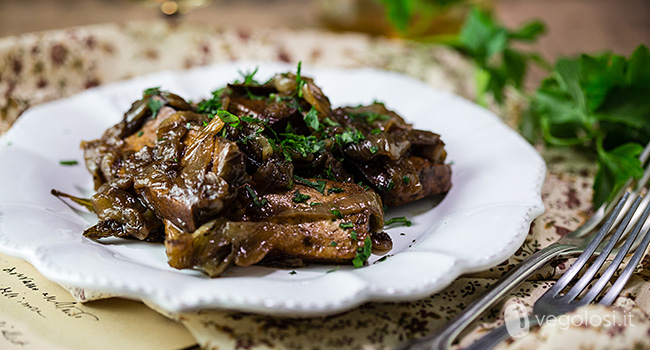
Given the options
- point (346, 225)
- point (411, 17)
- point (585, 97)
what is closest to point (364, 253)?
point (346, 225)

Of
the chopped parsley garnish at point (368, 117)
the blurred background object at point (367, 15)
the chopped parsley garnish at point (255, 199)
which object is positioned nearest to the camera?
the chopped parsley garnish at point (255, 199)

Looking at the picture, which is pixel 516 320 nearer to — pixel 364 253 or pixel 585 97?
pixel 364 253

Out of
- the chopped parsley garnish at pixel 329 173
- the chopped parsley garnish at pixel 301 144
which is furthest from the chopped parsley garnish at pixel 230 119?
the chopped parsley garnish at pixel 329 173

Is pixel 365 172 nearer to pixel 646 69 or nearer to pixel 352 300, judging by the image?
pixel 352 300

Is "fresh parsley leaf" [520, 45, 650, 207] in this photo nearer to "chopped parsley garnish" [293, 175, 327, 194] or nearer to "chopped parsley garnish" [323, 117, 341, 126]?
"chopped parsley garnish" [323, 117, 341, 126]

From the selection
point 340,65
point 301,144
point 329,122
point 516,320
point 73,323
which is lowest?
point 73,323

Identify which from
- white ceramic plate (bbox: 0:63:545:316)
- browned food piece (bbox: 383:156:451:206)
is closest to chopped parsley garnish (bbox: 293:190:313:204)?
white ceramic plate (bbox: 0:63:545:316)

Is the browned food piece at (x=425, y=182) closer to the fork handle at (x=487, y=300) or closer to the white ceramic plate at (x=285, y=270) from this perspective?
the white ceramic plate at (x=285, y=270)
